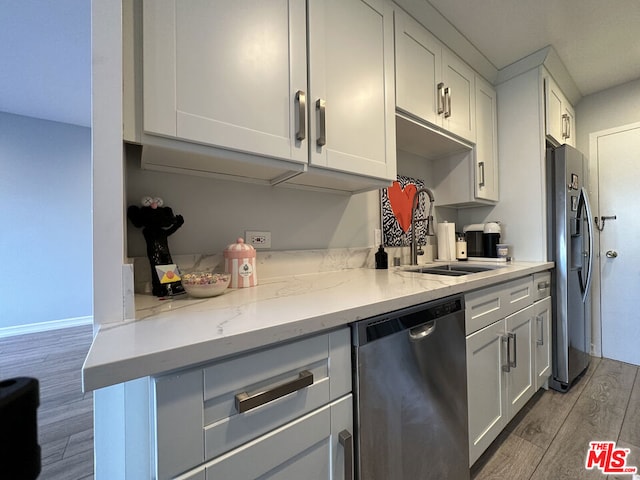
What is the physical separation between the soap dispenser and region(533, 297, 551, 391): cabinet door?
99 cm

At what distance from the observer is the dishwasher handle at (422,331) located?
2.87 ft

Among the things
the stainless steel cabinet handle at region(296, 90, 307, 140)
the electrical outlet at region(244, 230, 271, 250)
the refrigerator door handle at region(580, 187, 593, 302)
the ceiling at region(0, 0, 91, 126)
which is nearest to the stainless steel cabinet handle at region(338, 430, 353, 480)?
the electrical outlet at region(244, 230, 271, 250)

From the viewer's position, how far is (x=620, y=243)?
2266 millimetres

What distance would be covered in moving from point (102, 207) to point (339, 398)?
73 cm

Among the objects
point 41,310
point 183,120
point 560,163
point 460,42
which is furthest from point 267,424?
point 41,310

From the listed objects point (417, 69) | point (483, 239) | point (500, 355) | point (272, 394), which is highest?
point (417, 69)

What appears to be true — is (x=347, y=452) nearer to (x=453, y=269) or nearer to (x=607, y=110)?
(x=453, y=269)

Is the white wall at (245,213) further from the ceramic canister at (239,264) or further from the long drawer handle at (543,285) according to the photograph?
the long drawer handle at (543,285)

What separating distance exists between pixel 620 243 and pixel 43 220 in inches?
231

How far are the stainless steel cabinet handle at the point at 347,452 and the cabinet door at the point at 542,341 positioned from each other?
1549 millimetres

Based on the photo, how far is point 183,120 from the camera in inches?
30.4

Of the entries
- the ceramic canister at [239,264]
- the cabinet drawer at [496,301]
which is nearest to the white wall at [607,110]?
the cabinet drawer at [496,301]

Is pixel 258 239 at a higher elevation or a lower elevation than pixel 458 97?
lower

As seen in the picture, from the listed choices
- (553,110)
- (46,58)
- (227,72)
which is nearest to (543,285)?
Result: (553,110)
